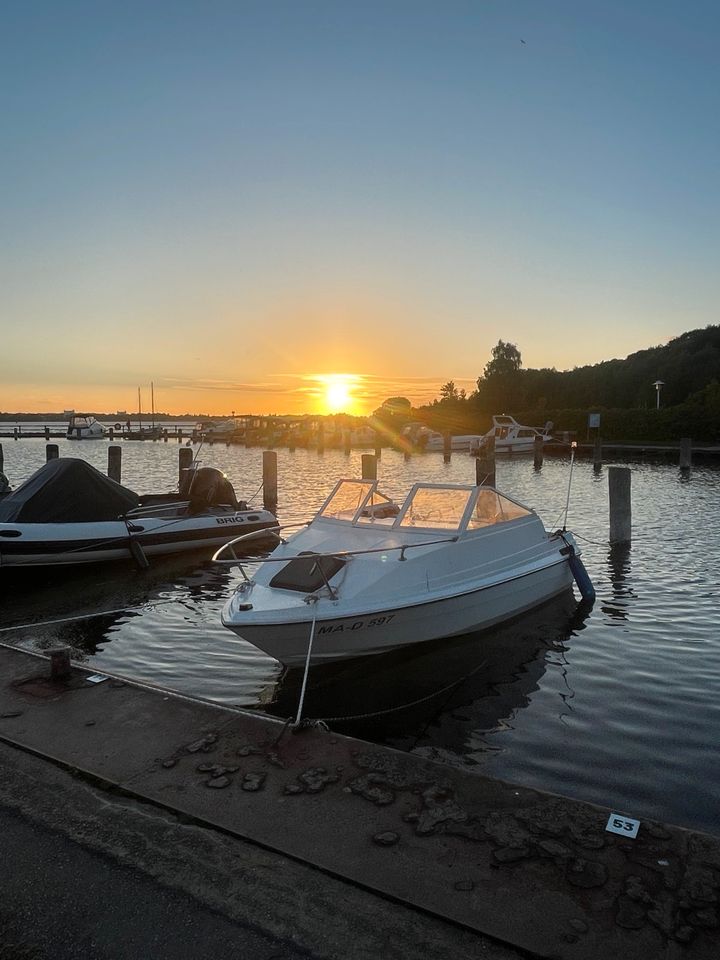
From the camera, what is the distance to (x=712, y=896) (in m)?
4.11

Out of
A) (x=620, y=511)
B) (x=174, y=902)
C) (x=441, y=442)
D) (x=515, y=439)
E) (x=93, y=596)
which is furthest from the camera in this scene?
(x=441, y=442)

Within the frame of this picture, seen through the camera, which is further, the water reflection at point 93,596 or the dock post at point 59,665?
the water reflection at point 93,596

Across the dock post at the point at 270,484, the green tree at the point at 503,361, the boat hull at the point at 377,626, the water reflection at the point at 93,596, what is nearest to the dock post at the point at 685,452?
the dock post at the point at 270,484

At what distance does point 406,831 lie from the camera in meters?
4.75

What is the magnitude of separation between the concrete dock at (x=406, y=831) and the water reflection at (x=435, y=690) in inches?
62.2

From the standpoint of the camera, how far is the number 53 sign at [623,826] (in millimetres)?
4699

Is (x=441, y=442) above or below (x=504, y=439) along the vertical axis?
below

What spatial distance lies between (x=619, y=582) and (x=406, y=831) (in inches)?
428

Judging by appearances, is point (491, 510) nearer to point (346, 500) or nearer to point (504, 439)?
point (346, 500)

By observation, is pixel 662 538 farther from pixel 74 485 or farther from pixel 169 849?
pixel 169 849

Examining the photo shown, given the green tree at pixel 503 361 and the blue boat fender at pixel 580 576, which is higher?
the green tree at pixel 503 361

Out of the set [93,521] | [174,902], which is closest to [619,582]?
[93,521]

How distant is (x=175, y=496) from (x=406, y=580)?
1193 cm

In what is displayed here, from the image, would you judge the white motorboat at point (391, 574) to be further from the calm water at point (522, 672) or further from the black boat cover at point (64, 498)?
the black boat cover at point (64, 498)
